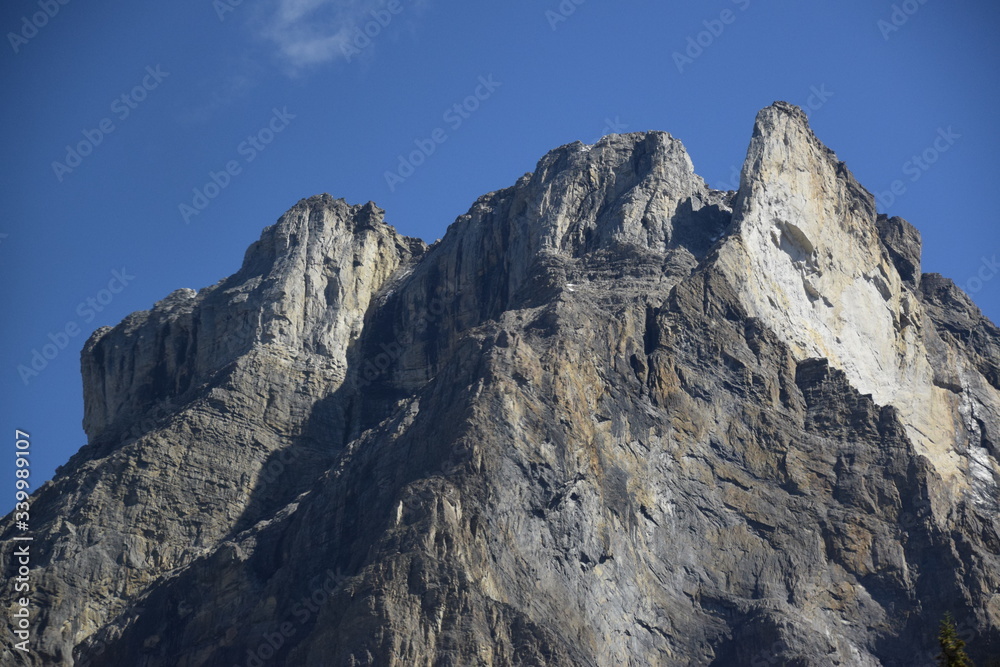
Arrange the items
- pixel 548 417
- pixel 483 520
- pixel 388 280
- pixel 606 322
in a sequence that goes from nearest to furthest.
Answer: pixel 483 520, pixel 548 417, pixel 606 322, pixel 388 280

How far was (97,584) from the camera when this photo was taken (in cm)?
12044

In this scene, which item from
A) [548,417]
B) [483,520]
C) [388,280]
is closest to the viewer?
[483,520]

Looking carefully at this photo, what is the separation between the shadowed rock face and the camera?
103500 mm

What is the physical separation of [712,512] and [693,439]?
15.2 ft

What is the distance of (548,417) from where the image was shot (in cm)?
10919

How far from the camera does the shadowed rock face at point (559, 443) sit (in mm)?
103500

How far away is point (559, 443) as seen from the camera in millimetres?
107875

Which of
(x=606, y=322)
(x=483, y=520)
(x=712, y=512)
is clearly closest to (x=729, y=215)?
(x=606, y=322)

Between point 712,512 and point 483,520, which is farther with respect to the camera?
point 712,512

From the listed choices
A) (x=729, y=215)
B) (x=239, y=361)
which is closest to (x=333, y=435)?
(x=239, y=361)

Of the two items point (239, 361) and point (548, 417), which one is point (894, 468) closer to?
point (548, 417)

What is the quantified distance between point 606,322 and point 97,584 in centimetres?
3052

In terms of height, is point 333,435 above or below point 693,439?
above

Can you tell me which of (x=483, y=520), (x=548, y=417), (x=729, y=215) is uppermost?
(x=729, y=215)
